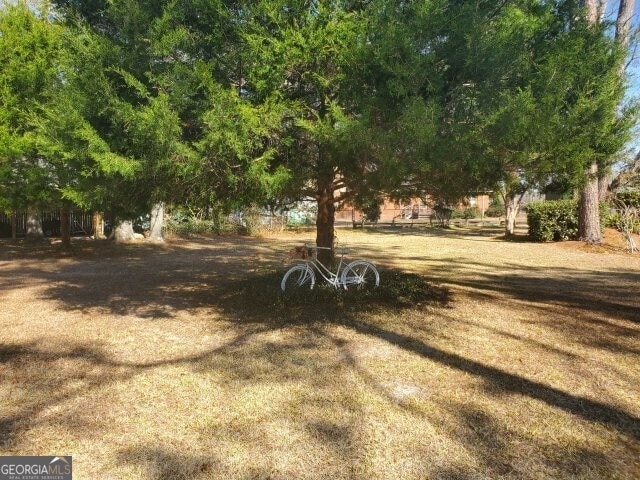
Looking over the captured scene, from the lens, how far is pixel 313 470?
259cm

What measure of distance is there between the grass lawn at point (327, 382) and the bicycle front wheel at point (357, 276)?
0.31 metres

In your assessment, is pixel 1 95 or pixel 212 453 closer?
pixel 212 453

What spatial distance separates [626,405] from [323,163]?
3.57 m

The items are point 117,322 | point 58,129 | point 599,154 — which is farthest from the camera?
point 117,322

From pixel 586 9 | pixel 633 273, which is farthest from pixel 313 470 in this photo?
pixel 633 273

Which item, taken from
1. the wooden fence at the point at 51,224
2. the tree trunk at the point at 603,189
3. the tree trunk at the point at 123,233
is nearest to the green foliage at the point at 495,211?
the tree trunk at the point at 603,189

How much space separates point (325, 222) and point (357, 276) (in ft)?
3.19

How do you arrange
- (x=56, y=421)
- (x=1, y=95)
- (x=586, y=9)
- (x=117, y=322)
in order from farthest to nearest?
(x=1, y=95), (x=117, y=322), (x=586, y=9), (x=56, y=421)

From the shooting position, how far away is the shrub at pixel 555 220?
16.5m

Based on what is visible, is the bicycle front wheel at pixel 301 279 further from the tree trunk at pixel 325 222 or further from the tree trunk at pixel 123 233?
the tree trunk at pixel 123 233

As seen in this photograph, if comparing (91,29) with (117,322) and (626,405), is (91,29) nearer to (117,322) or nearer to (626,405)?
(117,322)

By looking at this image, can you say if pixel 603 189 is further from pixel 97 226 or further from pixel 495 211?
pixel 495 211

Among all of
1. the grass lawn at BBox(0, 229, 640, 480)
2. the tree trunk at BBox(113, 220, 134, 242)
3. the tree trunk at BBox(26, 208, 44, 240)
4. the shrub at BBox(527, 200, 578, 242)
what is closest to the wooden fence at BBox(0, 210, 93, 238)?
the tree trunk at BBox(26, 208, 44, 240)

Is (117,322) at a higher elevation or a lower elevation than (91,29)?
lower
